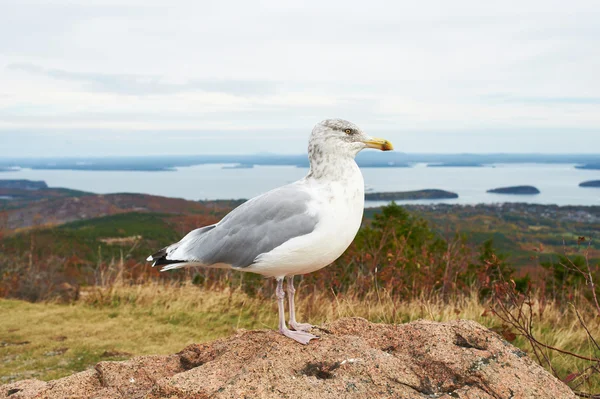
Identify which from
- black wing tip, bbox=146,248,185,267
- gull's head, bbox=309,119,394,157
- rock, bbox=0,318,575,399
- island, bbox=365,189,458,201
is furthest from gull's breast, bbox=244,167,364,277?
island, bbox=365,189,458,201

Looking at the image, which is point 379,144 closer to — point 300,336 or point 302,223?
point 302,223

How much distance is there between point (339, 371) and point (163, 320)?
241 inches

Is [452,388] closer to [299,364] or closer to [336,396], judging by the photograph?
[336,396]

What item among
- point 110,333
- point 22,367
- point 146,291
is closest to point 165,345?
point 110,333

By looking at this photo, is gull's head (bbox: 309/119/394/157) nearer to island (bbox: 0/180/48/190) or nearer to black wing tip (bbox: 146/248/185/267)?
black wing tip (bbox: 146/248/185/267)

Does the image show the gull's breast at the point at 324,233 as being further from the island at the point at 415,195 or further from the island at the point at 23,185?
the island at the point at 23,185

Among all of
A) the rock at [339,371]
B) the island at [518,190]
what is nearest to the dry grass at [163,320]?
the rock at [339,371]

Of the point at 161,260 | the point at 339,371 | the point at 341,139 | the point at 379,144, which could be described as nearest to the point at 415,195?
the point at 379,144

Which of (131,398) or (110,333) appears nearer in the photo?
(131,398)

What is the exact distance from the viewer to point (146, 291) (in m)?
10.3

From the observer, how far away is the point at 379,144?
471 centimetres

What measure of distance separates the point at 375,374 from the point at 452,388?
561 millimetres

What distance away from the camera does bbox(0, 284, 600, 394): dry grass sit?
7043 mm

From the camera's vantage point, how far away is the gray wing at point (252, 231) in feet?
14.5
